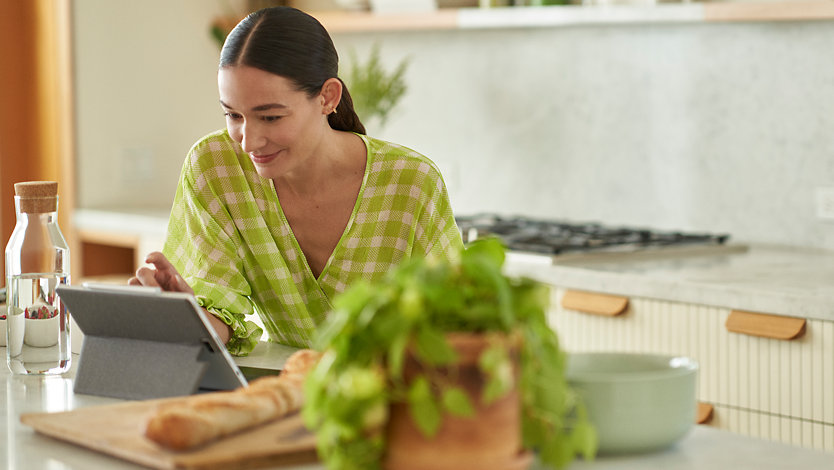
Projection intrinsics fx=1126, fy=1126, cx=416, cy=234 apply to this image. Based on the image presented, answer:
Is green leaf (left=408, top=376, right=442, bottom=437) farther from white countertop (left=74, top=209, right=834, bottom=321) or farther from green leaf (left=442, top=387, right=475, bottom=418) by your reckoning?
white countertop (left=74, top=209, right=834, bottom=321)

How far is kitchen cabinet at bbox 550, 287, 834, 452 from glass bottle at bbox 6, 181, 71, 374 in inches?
40.1

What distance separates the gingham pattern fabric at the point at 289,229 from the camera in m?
1.95

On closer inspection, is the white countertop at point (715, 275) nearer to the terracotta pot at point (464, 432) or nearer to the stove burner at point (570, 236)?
the stove burner at point (570, 236)

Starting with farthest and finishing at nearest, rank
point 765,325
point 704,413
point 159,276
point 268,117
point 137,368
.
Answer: point 704,413, point 765,325, point 268,117, point 159,276, point 137,368

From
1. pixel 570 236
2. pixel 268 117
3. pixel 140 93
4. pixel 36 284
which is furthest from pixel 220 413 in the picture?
pixel 140 93

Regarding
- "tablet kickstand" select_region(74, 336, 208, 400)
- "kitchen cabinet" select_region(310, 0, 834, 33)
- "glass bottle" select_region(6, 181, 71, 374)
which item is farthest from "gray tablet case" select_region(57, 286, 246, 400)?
"kitchen cabinet" select_region(310, 0, 834, 33)

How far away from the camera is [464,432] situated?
878 millimetres

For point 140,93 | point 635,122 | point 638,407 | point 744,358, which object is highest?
point 140,93

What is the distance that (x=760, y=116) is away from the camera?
9.75ft

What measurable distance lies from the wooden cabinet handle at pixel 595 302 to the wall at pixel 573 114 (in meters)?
0.70

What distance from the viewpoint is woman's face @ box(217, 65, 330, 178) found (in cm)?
180

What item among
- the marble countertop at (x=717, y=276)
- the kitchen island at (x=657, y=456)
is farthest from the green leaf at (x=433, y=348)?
the marble countertop at (x=717, y=276)

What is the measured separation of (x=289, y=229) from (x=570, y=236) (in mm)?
1166

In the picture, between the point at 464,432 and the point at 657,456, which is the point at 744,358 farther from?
the point at 464,432
